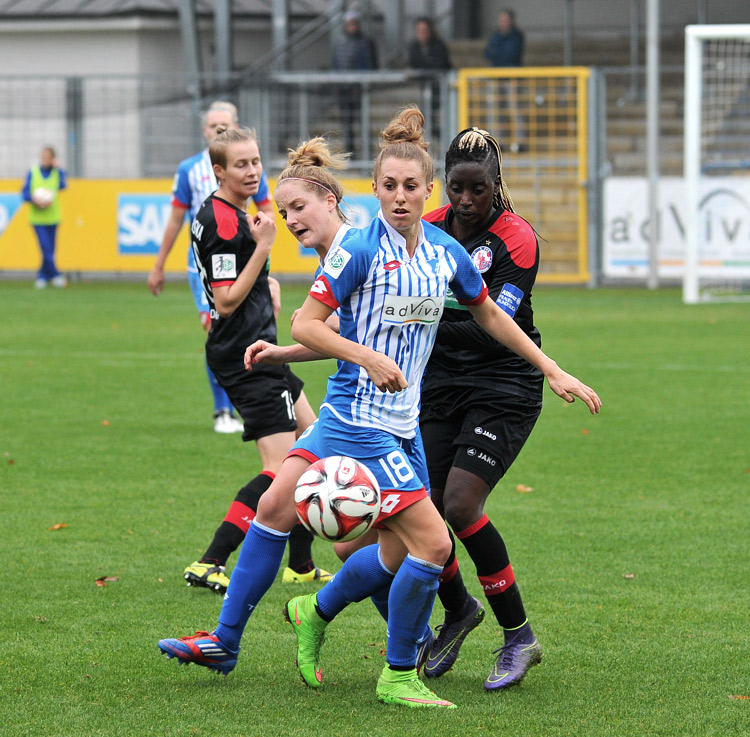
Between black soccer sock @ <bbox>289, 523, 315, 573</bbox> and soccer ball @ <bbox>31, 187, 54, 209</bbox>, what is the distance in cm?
1590

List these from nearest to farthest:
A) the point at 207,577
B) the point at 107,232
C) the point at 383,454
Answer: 1. the point at 383,454
2. the point at 207,577
3. the point at 107,232

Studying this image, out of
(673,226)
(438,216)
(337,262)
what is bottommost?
(337,262)

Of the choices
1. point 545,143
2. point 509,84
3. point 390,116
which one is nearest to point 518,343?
point 390,116

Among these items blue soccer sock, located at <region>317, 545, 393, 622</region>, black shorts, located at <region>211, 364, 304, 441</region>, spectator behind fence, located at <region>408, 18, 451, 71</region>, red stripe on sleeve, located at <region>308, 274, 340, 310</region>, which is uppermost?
spectator behind fence, located at <region>408, 18, 451, 71</region>

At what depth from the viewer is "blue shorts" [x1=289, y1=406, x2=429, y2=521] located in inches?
156

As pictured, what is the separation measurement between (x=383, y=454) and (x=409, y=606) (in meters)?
0.49

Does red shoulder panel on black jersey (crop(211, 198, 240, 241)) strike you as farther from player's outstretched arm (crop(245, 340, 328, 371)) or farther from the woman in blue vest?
the woman in blue vest

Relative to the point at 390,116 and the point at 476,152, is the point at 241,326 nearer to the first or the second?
the point at 476,152

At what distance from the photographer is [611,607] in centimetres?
510

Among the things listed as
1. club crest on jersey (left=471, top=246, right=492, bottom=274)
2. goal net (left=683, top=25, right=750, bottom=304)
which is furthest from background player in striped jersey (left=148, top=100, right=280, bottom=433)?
goal net (left=683, top=25, right=750, bottom=304)

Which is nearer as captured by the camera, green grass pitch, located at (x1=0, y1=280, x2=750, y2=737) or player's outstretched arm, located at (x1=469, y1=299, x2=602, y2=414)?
green grass pitch, located at (x1=0, y1=280, x2=750, y2=737)

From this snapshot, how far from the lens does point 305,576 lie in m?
5.61

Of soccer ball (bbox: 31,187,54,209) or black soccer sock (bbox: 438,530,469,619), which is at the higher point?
soccer ball (bbox: 31,187,54,209)

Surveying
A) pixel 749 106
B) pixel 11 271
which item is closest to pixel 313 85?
pixel 11 271
